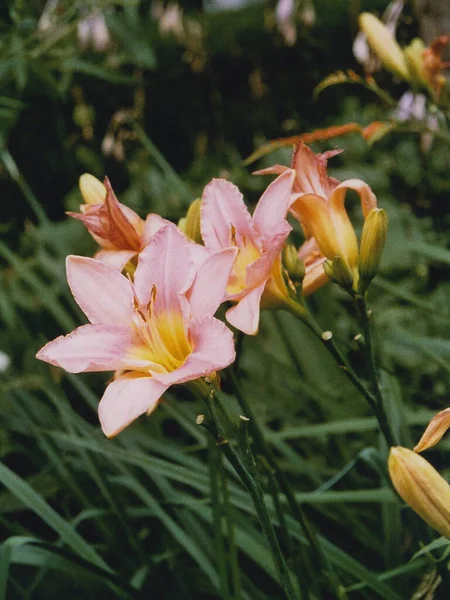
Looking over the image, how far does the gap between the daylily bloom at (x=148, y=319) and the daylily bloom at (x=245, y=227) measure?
0.10ft

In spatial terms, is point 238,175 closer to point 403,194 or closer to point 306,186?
point 403,194

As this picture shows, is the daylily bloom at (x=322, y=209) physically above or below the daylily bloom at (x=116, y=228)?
below

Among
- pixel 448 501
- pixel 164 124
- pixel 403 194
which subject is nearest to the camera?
pixel 448 501

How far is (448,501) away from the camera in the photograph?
1.84 feet

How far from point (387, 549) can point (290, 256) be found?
429 mm

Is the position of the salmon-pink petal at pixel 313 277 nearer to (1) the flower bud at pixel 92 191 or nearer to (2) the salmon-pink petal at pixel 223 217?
(2) the salmon-pink petal at pixel 223 217

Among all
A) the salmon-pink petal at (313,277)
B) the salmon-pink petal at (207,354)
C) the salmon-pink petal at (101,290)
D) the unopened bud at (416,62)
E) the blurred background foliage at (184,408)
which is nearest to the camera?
the salmon-pink petal at (207,354)

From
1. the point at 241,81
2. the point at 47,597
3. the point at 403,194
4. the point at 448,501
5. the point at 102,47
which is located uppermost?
the point at 102,47

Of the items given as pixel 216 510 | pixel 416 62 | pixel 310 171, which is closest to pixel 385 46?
pixel 416 62

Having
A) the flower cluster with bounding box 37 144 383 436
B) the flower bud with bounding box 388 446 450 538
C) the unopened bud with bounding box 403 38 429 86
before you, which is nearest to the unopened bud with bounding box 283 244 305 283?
the flower cluster with bounding box 37 144 383 436

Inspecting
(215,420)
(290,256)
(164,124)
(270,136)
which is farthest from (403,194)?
(164,124)

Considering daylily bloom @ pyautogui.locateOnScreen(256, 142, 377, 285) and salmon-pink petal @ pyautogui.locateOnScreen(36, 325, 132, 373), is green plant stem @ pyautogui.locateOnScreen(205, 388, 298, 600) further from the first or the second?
daylily bloom @ pyautogui.locateOnScreen(256, 142, 377, 285)

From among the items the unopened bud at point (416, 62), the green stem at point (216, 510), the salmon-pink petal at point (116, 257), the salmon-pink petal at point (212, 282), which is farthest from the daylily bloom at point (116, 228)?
the unopened bud at point (416, 62)

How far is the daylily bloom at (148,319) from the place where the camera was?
0.58 metres
